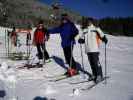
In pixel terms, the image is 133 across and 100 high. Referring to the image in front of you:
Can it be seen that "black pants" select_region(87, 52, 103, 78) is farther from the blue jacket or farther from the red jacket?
the red jacket

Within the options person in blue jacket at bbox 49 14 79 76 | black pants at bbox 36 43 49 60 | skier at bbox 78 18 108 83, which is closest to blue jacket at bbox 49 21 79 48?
person in blue jacket at bbox 49 14 79 76

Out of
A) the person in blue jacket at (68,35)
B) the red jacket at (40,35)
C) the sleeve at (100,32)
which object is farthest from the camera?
the red jacket at (40,35)

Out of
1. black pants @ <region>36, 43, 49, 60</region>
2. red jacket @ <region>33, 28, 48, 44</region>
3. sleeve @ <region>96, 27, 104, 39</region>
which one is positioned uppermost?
sleeve @ <region>96, 27, 104, 39</region>

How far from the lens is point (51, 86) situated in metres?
9.88

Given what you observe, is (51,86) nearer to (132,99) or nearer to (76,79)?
A: (76,79)

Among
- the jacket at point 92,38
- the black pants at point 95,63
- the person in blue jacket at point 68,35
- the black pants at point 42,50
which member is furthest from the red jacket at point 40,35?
the black pants at point 95,63

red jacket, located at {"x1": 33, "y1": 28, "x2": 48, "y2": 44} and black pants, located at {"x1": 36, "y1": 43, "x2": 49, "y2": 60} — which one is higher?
red jacket, located at {"x1": 33, "y1": 28, "x2": 48, "y2": 44}

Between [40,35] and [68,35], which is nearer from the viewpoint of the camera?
[68,35]

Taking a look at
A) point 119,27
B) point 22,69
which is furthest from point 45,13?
point 22,69

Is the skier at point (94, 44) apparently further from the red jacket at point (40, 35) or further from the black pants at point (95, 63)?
the red jacket at point (40, 35)

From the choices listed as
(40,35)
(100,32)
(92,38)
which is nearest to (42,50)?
(40,35)

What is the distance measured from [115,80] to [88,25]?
6.66 ft

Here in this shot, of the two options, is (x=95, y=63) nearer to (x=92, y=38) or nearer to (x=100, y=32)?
(x=92, y=38)

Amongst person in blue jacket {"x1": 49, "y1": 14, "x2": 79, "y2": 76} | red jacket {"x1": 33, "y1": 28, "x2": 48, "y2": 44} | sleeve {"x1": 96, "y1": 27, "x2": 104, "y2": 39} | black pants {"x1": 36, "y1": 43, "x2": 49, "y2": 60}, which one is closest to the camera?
sleeve {"x1": 96, "y1": 27, "x2": 104, "y2": 39}
